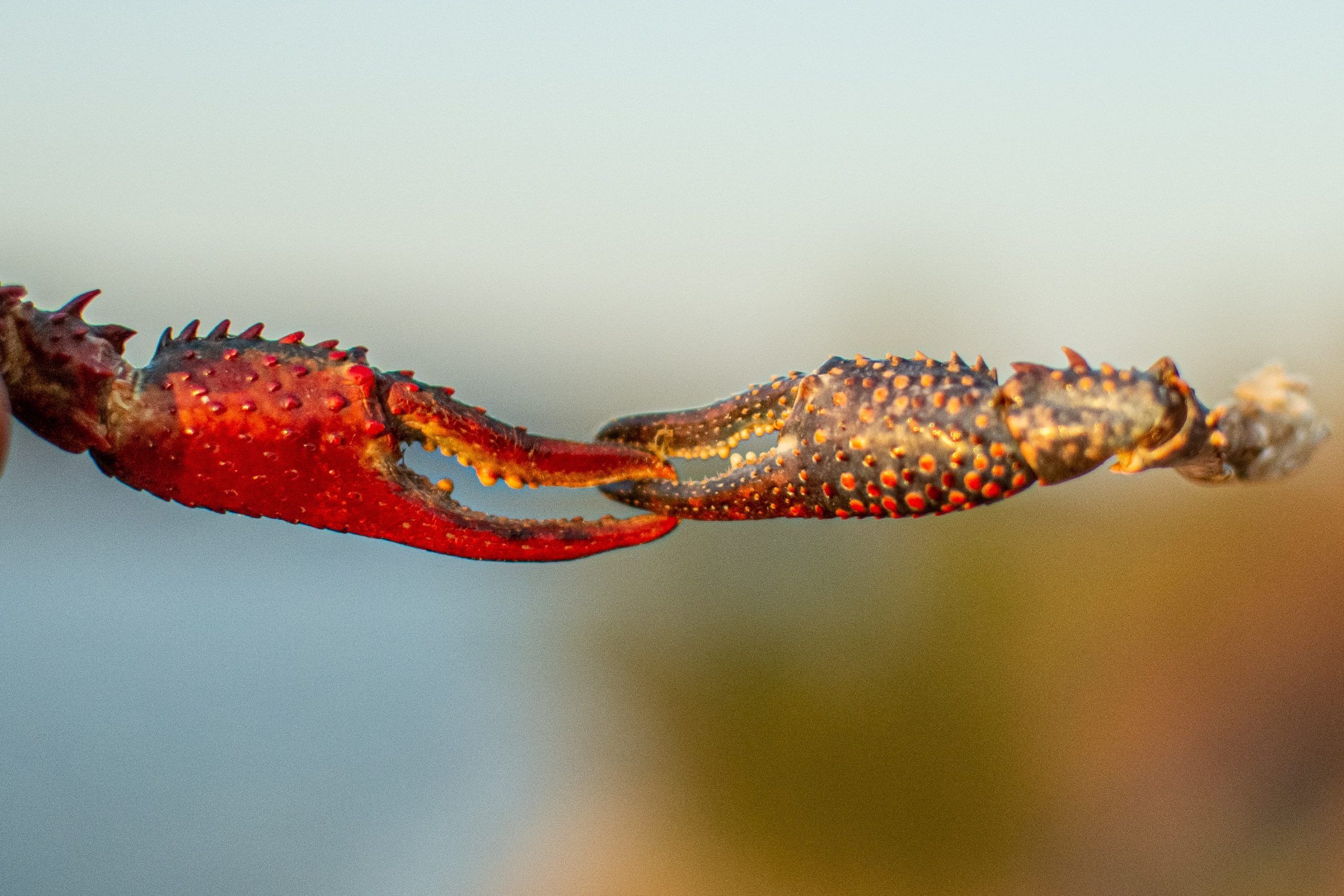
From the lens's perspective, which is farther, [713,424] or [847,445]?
[713,424]

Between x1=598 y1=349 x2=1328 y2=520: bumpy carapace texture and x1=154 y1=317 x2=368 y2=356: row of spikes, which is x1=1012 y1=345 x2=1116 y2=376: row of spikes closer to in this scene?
x1=598 y1=349 x2=1328 y2=520: bumpy carapace texture

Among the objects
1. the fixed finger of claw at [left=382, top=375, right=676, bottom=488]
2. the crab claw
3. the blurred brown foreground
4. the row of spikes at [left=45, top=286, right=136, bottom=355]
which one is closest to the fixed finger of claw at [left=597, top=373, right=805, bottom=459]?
the crab claw

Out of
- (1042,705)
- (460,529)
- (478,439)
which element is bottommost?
(1042,705)

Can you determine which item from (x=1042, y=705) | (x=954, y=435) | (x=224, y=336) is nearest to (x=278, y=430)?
(x=224, y=336)

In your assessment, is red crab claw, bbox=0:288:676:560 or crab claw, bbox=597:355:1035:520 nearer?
crab claw, bbox=597:355:1035:520

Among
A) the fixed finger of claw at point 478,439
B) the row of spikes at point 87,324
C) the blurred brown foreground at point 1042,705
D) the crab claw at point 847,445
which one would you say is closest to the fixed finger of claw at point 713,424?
the crab claw at point 847,445

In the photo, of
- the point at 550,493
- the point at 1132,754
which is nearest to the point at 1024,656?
the point at 1132,754

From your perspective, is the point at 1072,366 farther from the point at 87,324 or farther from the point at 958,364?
the point at 87,324

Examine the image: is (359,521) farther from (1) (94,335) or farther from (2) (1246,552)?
(2) (1246,552)
